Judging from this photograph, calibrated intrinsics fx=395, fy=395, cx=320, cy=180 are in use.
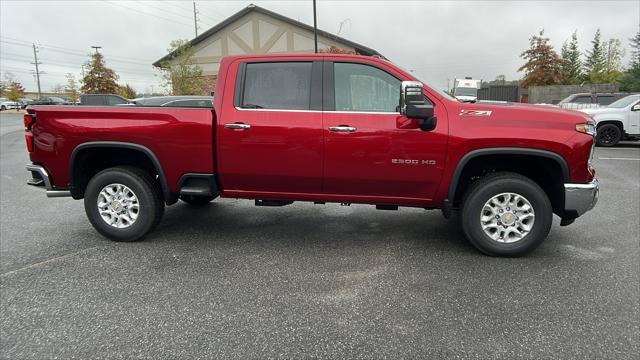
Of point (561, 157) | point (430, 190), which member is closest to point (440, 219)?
point (430, 190)

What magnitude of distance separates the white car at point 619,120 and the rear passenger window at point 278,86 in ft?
38.6

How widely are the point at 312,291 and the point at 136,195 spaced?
2302 mm

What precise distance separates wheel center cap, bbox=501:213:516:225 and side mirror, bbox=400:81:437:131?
118cm

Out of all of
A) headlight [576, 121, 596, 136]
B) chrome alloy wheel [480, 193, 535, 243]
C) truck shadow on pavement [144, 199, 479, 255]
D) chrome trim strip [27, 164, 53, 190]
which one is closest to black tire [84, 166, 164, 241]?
truck shadow on pavement [144, 199, 479, 255]

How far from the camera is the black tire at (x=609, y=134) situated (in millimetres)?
12339

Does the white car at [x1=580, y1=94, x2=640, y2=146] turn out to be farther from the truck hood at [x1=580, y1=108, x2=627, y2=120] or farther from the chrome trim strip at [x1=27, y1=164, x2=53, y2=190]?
the chrome trim strip at [x1=27, y1=164, x2=53, y2=190]

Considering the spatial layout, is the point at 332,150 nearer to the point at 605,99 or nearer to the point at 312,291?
the point at 312,291

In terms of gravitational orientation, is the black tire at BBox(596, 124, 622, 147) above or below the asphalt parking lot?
above

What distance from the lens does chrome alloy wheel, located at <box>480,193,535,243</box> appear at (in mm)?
3828

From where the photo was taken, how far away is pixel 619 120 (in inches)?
480

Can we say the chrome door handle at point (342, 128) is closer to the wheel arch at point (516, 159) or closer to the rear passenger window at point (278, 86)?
the rear passenger window at point (278, 86)

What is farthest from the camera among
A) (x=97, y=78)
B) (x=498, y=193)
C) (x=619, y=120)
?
(x=97, y=78)

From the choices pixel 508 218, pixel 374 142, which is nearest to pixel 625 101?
pixel 508 218

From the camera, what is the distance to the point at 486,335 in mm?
2641
